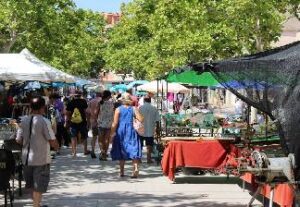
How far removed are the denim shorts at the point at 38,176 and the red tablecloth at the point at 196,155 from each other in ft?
12.6

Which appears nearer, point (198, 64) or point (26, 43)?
point (198, 64)

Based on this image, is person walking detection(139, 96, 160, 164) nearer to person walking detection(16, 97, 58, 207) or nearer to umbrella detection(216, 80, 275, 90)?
person walking detection(16, 97, 58, 207)

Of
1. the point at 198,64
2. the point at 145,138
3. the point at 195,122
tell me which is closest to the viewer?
the point at 198,64

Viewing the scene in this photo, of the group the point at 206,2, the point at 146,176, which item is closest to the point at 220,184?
the point at 146,176

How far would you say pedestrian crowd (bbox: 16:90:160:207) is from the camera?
807cm

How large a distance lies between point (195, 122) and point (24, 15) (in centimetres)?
1783

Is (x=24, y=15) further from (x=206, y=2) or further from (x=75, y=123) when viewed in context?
(x=75, y=123)

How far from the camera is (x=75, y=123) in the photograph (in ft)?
51.0

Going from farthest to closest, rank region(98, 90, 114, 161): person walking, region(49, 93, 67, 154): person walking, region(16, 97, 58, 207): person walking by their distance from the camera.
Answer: region(49, 93, 67, 154): person walking → region(98, 90, 114, 161): person walking → region(16, 97, 58, 207): person walking

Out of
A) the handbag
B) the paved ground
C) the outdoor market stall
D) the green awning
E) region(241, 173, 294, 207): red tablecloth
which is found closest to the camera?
the outdoor market stall

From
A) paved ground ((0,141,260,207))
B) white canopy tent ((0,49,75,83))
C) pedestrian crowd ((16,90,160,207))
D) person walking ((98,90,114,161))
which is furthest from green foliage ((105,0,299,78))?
paved ground ((0,141,260,207))

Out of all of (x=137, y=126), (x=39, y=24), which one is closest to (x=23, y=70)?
(x=137, y=126)

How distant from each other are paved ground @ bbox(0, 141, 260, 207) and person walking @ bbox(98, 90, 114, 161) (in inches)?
39.4

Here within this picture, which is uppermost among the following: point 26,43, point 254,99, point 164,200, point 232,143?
point 26,43
